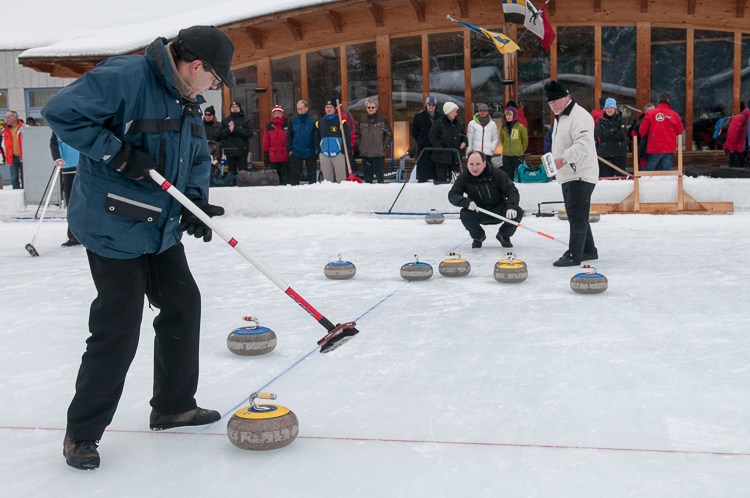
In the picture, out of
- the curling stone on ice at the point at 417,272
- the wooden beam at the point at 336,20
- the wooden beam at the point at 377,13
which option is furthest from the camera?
the wooden beam at the point at 336,20

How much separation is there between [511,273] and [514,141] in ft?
22.7

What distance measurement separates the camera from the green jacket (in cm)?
1152

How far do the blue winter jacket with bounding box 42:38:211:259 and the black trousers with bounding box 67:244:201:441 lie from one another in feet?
0.28

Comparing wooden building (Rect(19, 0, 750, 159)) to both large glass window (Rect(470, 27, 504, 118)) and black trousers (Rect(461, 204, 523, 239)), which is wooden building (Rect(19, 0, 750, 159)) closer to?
large glass window (Rect(470, 27, 504, 118))

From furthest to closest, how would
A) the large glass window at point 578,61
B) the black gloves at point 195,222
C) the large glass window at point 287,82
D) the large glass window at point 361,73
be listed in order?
the large glass window at point 287,82 → the large glass window at point 361,73 → the large glass window at point 578,61 → the black gloves at point 195,222

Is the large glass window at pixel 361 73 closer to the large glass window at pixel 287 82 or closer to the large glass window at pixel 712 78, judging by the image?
the large glass window at pixel 287 82

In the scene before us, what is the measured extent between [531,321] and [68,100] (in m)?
2.74

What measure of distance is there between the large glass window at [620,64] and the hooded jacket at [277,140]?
665cm

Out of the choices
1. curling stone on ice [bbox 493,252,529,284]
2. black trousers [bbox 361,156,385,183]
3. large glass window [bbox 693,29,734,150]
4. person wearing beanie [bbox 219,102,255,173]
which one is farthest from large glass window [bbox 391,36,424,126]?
curling stone on ice [bbox 493,252,529,284]

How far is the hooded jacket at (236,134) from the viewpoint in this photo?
12.4 meters

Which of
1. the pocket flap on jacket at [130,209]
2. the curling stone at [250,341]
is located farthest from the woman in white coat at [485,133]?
the pocket flap on jacket at [130,209]

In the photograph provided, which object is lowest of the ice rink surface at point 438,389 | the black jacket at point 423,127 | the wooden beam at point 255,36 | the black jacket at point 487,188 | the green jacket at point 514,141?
the ice rink surface at point 438,389

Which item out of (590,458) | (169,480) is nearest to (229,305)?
(169,480)

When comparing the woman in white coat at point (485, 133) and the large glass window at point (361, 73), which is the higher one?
the large glass window at point (361, 73)
